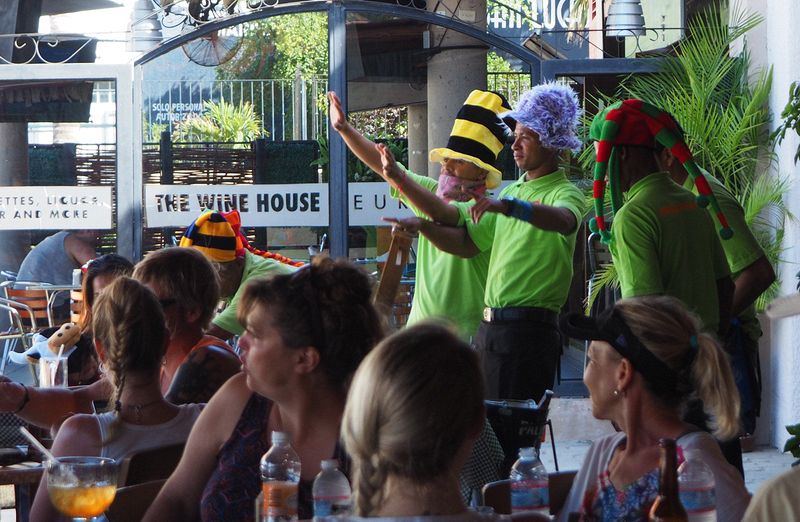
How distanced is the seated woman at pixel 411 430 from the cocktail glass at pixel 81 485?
709 mm

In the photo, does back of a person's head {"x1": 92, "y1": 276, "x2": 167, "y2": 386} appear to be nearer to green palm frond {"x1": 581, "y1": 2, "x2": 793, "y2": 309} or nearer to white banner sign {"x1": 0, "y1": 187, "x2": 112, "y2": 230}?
green palm frond {"x1": 581, "y1": 2, "x2": 793, "y2": 309}

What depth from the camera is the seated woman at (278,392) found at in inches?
102

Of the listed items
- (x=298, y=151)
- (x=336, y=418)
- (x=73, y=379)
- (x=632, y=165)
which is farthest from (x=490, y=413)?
(x=298, y=151)

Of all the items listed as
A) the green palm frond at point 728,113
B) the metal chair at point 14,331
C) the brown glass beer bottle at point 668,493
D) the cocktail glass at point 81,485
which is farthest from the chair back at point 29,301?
the brown glass beer bottle at point 668,493

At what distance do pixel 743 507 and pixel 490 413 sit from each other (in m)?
1.02

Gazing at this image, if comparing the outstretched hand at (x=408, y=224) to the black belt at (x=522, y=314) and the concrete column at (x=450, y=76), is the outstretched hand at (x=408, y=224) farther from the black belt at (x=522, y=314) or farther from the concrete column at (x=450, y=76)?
the concrete column at (x=450, y=76)

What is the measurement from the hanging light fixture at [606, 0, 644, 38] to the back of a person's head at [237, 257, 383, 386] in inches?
207

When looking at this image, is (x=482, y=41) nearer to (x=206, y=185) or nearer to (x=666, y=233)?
(x=206, y=185)

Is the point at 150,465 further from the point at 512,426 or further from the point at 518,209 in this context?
the point at 518,209

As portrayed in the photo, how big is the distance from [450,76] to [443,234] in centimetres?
349

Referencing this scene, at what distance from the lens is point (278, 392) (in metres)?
2.61

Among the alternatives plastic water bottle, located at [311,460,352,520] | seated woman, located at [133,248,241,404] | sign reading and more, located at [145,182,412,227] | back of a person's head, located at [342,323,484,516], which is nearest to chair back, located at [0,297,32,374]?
sign reading and more, located at [145,182,412,227]

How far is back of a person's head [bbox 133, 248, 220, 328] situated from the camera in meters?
3.64

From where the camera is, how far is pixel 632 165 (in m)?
3.68
